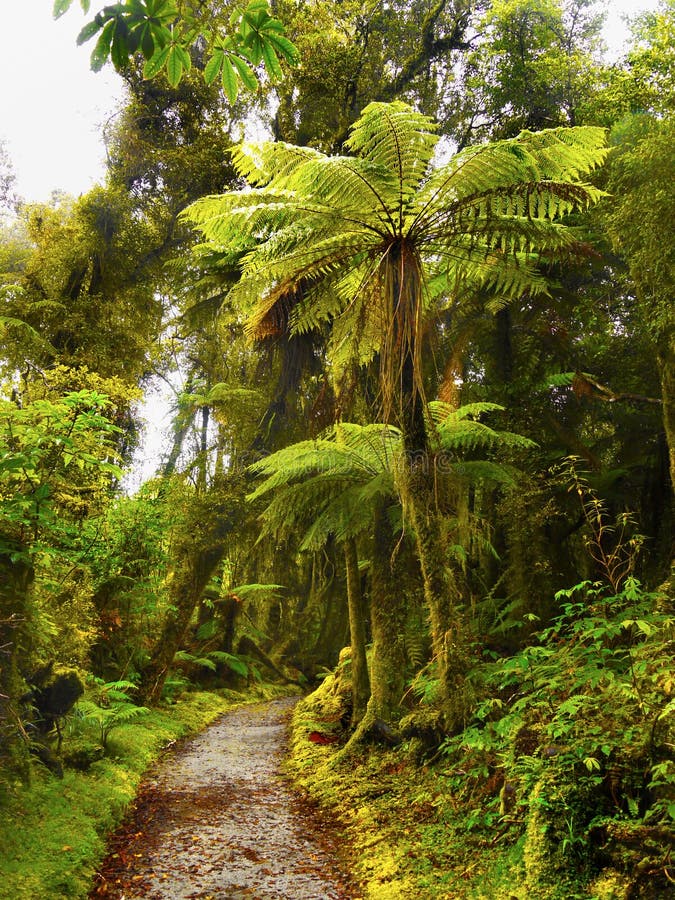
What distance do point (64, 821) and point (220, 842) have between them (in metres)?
1.21

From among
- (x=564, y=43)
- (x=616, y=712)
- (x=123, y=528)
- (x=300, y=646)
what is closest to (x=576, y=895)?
(x=616, y=712)

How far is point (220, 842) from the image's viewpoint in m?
4.73

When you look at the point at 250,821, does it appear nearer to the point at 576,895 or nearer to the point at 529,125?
the point at 576,895

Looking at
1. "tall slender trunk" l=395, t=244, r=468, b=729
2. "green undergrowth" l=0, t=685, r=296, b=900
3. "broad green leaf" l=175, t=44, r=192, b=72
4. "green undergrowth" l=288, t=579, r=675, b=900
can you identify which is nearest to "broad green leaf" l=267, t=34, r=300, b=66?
"broad green leaf" l=175, t=44, r=192, b=72

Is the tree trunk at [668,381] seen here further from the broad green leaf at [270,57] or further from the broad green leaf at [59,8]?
the broad green leaf at [59,8]

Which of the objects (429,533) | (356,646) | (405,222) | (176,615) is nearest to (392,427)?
(429,533)

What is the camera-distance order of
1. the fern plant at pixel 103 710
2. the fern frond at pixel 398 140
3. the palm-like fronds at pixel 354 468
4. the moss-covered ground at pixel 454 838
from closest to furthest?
the moss-covered ground at pixel 454 838 → the fern frond at pixel 398 140 → the palm-like fronds at pixel 354 468 → the fern plant at pixel 103 710

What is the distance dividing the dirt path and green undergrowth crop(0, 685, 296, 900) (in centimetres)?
17

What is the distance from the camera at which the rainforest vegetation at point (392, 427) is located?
144 inches

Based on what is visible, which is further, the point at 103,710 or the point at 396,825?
the point at 103,710

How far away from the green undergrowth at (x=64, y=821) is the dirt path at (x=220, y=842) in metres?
0.17

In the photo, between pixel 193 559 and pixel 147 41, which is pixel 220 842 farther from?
pixel 193 559

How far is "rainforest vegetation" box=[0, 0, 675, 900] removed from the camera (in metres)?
3.67

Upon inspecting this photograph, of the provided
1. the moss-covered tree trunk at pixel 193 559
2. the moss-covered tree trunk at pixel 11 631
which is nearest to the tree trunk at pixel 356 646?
the moss-covered tree trunk at pixel 193 559
